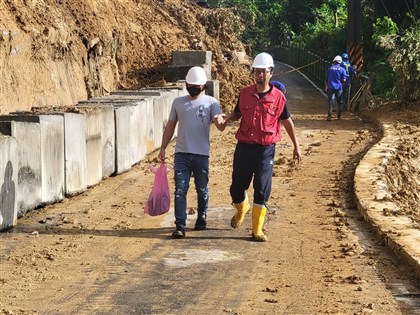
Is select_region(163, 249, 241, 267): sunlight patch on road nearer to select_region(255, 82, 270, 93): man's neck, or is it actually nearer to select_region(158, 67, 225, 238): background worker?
select_region(158, 67, 225, 238): background worker

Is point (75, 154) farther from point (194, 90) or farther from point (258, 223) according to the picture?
point (258, 223)

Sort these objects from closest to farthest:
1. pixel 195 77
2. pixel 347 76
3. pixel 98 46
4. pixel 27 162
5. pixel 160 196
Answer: pixel 195 77, pixel 160 196, pixel 27 162, pixel 98 46, pixel 347 76

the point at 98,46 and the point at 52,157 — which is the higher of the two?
the point at 98,46

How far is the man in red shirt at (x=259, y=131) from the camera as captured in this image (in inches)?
426

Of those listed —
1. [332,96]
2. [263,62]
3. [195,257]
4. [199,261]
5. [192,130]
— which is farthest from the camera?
[332,96]

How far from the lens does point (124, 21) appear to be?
1228 inches

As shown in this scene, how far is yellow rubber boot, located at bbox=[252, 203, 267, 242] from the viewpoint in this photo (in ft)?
35.5

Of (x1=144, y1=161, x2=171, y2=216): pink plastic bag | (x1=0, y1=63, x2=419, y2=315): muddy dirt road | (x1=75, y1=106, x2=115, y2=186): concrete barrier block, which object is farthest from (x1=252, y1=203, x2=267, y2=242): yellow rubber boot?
(x1=75, y1=106, x2=115, y2=186): concrete barrier block

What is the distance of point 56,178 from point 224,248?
11.5 feet

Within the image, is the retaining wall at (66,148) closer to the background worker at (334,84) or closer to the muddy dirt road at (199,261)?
the muddy dirt road at (199,261)

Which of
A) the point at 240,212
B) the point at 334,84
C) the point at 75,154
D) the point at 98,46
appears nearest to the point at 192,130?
the point at 240,212

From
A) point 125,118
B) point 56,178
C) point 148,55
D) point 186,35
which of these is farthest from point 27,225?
point 186,35

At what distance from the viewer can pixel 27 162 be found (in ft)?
39.6

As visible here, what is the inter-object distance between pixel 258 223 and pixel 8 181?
9.17 feet
